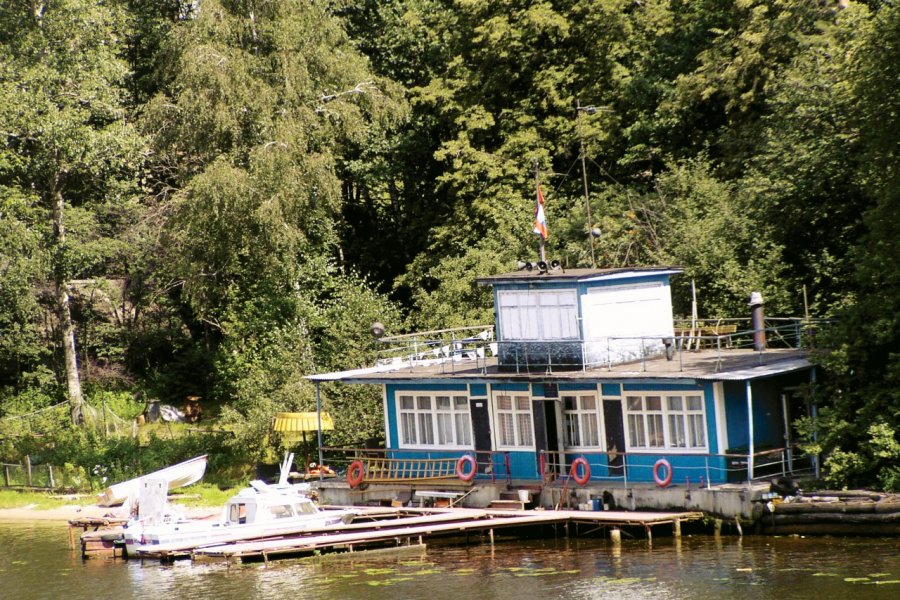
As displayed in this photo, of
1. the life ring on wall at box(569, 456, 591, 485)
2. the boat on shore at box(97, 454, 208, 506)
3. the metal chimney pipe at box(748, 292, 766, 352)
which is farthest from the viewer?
the boat on shore at box(97, 454, 208, 506)

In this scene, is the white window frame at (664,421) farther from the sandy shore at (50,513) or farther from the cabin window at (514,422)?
the sandy shore at (50,513)

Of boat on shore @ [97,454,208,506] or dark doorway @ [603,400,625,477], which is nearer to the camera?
dark doorway @ [603,400,625,477]

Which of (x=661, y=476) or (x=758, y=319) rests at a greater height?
(x=758, y=319)

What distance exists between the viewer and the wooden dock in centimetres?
3097

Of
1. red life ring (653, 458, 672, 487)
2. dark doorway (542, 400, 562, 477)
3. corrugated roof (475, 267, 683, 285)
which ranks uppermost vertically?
corrugated roof (475, 267, 683, 285)

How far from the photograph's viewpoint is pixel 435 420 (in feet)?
117

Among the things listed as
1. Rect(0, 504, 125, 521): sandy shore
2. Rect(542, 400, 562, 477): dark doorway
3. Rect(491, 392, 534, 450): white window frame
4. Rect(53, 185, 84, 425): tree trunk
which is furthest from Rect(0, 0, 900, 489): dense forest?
Rect(542, 400, 562, 477): dark doorway

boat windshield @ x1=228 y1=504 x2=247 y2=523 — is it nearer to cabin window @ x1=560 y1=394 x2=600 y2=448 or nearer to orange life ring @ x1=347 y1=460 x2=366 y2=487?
orange life ring @ x1=347 y1=460 x2=366 y2=487

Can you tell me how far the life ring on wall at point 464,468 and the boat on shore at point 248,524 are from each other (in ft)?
10.2

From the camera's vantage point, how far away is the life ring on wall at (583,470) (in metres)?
32.2

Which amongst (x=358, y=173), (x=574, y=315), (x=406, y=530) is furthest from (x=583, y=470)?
(x=358, y=173)

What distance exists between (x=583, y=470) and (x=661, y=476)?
7.14ft

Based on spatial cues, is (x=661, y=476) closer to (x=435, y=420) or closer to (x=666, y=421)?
(x=666, y=421)

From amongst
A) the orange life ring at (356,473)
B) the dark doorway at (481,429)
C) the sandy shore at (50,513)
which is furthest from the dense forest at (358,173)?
the dark doorway at (481,429)
